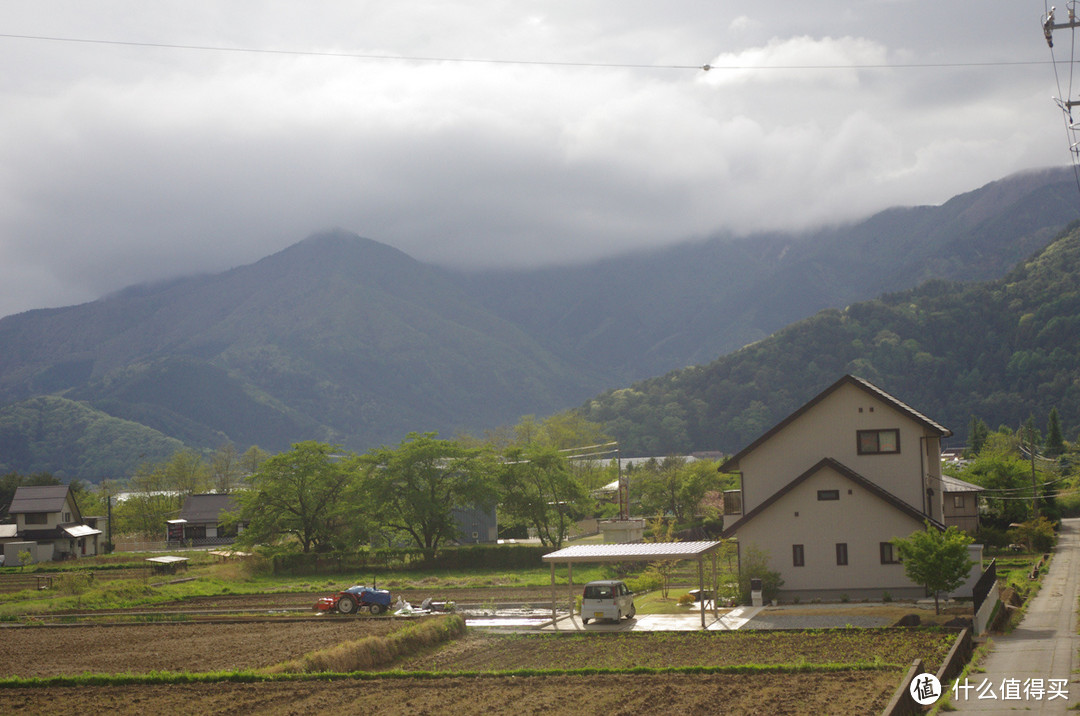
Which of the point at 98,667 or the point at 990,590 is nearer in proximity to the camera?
the point at 98,667

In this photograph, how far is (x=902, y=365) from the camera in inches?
7067

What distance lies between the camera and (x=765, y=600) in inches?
1357

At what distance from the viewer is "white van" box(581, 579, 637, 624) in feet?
103

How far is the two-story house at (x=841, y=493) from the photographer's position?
33.6m

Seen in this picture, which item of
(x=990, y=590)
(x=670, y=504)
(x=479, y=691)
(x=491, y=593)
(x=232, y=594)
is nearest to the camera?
(x=479, y=691)

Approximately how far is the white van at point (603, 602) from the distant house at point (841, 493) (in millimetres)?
5576

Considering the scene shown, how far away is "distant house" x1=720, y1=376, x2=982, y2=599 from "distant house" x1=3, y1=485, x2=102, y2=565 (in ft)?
215

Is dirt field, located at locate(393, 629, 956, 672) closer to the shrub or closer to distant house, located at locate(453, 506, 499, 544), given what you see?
the shrub

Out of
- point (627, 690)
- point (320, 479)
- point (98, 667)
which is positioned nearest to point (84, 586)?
point (320, 479)

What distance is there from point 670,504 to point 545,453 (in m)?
20.4

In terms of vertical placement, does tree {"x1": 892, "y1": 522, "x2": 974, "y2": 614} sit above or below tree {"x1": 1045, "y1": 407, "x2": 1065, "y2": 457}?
below

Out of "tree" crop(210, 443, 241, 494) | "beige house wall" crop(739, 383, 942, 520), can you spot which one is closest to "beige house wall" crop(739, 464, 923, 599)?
"beige house wall" crop(739, 383, 942, 520)

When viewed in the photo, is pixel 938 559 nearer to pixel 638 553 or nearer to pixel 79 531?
pixel 638 553

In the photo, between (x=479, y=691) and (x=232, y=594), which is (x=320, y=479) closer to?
(x=232, y=594)
